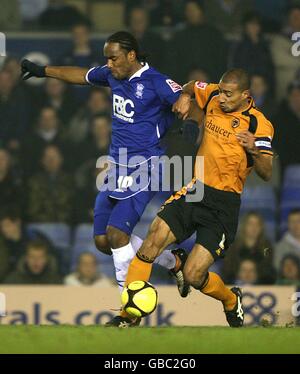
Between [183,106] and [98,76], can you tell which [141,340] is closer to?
[183,106]

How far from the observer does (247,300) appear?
12.2 metres

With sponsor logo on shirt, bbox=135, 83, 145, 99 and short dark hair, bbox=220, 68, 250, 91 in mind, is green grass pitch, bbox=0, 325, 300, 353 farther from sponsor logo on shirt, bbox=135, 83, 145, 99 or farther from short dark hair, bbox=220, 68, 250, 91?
sponsor logo on shirt, bbox=135, 83, 145, 99

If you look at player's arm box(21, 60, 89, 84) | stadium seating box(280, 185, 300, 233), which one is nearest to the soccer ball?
player's arm box(21, 60, 89, 84)

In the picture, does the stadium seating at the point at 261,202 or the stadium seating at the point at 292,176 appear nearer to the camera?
the stadium seating at the point at 261,202

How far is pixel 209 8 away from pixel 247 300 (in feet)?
14.4

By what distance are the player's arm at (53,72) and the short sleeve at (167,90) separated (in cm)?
75

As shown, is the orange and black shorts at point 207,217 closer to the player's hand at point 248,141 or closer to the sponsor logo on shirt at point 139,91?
the player's hand at point 248,141

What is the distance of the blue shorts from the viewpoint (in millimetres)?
9805

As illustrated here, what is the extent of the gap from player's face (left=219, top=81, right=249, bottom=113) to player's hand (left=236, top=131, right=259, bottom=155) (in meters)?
0.35

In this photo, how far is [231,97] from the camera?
30.7ft

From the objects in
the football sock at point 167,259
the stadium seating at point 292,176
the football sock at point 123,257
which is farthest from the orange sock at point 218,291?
the stadium seating at point 292,176

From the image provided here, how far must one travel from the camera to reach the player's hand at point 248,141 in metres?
9.07

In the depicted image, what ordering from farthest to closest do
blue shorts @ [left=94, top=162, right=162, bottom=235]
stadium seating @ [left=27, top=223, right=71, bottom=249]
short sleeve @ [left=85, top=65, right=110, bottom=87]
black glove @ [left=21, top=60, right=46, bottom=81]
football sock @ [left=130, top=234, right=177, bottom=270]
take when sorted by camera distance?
stadium seating @ [left=27, top=223, right=71, bottom=249]
black glove @ [left=21, top=60, right=46, bottom=81]
short sleeve @ [left=85, top=65, right=110, bottom=87]
football sock @ [left=130, top=234, right=177, bottom=270]
blue shorts @ [left=94, top=162, right=162, bottom=235]

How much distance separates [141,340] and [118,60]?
240cm
